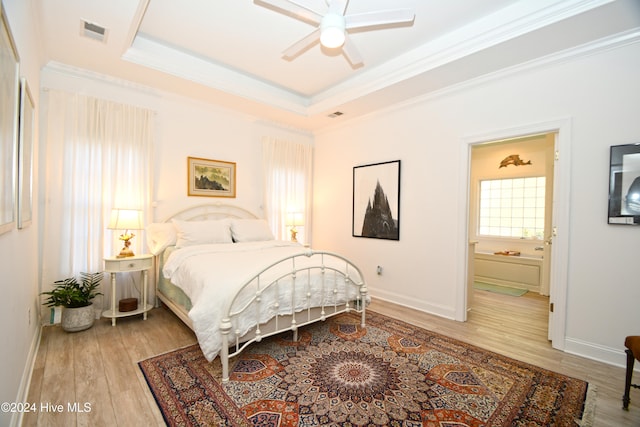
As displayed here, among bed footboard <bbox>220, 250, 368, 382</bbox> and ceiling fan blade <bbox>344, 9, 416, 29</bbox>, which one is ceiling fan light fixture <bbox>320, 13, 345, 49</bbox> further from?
bed footboard <bbox>220, 250, 368, 382</bbox>

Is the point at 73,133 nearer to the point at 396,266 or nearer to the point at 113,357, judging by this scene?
the point at 113,357

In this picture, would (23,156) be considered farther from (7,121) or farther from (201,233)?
(201,233)

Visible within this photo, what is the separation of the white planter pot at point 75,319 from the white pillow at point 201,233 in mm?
1075

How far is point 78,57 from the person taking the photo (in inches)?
119

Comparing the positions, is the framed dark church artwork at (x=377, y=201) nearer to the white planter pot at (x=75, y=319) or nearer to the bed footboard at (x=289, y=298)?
the bed footboard at (x=289, y=298)

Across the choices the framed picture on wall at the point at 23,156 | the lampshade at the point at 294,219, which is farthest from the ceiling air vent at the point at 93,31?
the lampshade at the point at 294,219

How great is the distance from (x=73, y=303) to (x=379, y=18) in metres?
3.80

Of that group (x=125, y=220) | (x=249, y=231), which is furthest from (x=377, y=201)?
(x=125, y=220)

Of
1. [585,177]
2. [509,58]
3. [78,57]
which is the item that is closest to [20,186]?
[78,57]

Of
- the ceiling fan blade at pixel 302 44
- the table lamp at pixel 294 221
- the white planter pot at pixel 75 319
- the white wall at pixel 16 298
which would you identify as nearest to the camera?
the white wall at pixel 16 298

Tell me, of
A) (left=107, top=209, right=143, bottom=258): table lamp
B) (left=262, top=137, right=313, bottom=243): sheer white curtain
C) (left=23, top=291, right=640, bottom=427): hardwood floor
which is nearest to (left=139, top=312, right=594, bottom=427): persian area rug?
(left=23, top=291, right=640, bottom=427): hardwood floor

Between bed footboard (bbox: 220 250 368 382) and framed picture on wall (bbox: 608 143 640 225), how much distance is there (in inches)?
91.3

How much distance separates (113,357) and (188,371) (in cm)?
75

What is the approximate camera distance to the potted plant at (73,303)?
285 centimetres
